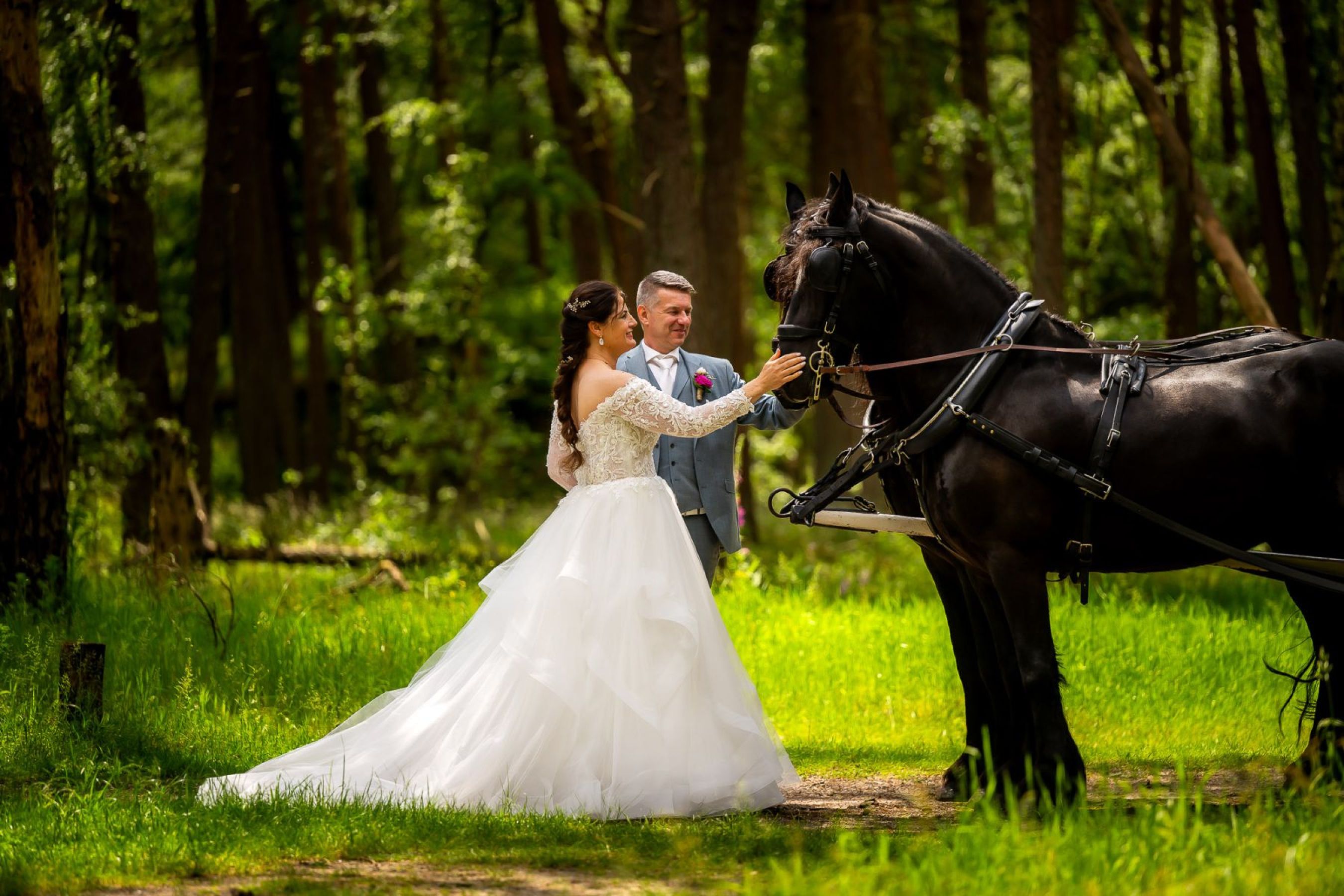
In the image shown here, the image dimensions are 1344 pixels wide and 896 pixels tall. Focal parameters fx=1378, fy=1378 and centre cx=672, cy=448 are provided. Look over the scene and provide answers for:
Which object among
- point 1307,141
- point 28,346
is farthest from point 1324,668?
point 1307,141

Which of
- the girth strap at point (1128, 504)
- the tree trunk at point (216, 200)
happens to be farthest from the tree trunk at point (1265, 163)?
the tree trunk at point (216, 200)

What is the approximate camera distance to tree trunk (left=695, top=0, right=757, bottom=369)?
14.3 meters

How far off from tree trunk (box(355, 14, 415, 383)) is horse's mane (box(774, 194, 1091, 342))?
1500 cm

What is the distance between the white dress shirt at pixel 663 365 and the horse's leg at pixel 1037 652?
206 centimetres

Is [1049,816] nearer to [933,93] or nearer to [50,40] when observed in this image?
[50,40]

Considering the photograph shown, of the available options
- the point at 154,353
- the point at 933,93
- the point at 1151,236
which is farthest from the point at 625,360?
the point at 933,93

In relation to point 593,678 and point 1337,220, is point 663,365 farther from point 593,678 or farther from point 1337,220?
point 1337,220

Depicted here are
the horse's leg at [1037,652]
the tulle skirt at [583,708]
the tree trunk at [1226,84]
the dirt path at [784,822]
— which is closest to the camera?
the dirt path at [784,822]

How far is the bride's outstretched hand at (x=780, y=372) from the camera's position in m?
5.20

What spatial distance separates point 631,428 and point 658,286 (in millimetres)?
900

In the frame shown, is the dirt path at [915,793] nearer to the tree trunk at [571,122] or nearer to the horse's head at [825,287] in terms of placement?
the horse's head at [825,287]

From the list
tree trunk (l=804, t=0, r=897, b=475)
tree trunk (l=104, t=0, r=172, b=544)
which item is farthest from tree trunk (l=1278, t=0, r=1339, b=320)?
tree trunk (l=104, t=0, r=172, b=544)

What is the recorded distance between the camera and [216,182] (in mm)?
12867

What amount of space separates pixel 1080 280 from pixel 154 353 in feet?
32.7
